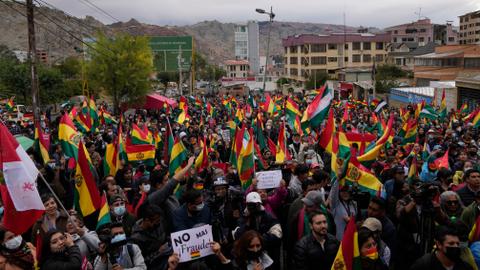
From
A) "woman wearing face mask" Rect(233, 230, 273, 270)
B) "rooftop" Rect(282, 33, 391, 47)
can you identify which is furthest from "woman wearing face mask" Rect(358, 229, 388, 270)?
"rooftop" Rect(282, 33, 391, 47)

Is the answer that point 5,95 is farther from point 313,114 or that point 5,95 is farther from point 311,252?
point 311,252

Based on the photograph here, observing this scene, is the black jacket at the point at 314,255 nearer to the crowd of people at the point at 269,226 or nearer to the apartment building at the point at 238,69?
the crowd of people at the point at 269,226

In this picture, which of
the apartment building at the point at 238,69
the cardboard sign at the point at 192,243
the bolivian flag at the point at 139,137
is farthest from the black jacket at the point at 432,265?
the apartment building at the point at 238,69

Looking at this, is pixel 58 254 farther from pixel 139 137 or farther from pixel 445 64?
pixel 445 64

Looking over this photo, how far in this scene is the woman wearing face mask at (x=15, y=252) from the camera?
4.00m

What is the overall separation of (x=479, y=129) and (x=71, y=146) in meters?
12.3

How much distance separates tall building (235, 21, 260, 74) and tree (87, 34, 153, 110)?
9912cm

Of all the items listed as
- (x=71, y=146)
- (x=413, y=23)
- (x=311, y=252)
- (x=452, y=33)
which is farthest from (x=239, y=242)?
(x=452, y=33)

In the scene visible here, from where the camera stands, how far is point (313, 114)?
12.2 m

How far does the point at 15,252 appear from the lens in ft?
14.3

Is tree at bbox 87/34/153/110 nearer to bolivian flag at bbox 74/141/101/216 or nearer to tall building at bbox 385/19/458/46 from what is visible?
bolivian flag at bbox 74/141/101/216

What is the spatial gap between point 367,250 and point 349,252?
0.23m

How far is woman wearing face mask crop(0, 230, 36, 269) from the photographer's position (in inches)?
157

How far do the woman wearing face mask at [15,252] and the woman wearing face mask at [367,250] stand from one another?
9.24ft
